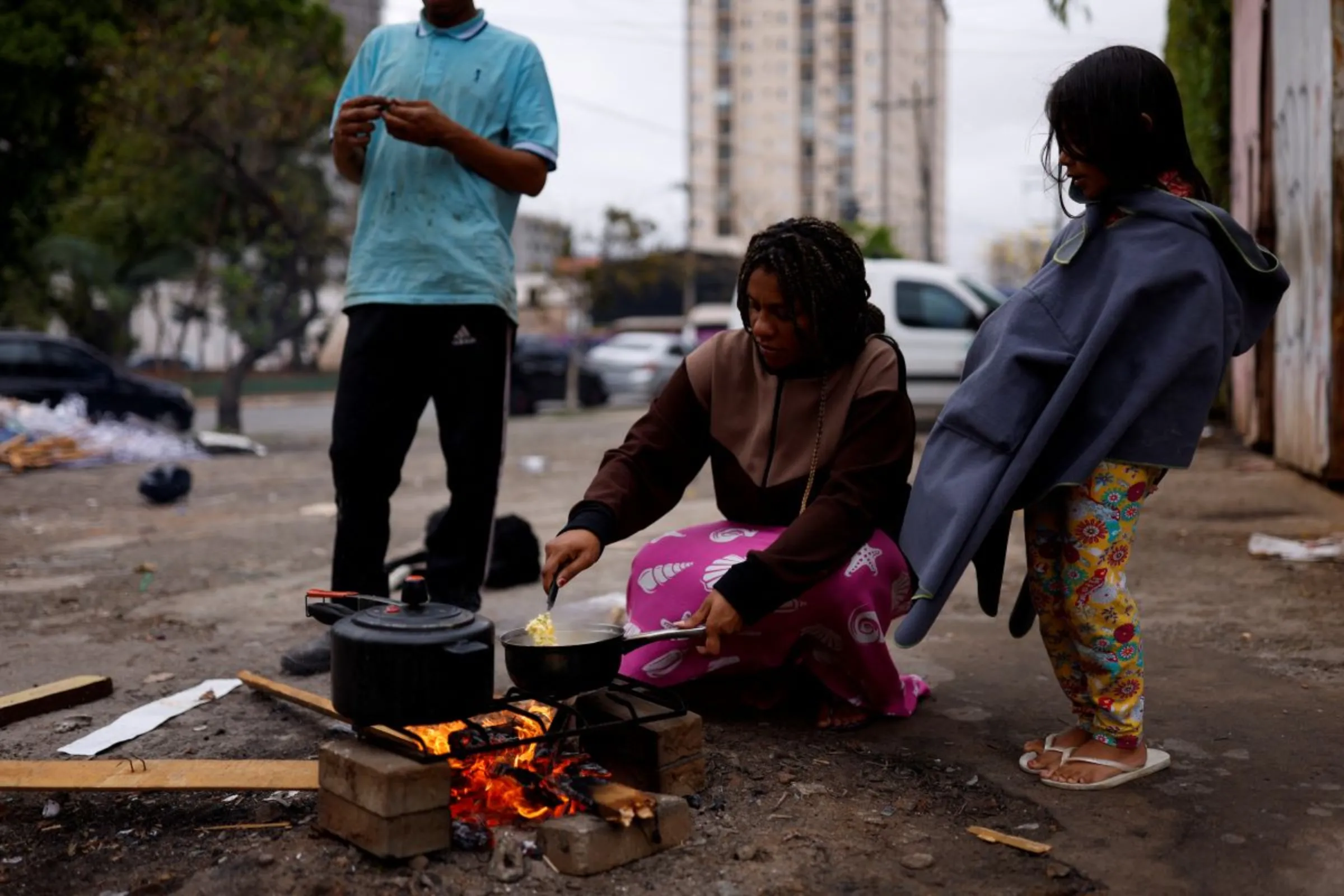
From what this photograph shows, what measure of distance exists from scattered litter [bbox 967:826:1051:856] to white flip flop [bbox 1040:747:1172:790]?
10.9 inches

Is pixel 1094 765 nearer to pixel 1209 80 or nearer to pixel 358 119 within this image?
pixel 358 119

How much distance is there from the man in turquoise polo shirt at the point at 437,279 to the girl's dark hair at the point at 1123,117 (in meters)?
1.61

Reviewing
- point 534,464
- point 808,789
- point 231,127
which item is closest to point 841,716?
point 808,789

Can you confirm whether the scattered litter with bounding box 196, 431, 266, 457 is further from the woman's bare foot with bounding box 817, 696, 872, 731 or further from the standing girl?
the standing girl

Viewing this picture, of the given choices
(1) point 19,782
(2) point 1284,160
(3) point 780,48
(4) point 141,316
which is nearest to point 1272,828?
(1) point 19,782

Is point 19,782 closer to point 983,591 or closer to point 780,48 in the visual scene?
point 983,591

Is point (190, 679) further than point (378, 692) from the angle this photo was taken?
Yes

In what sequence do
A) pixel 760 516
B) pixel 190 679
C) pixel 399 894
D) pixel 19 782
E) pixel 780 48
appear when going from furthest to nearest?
1. pixel 780 48
2. pixel 190 679
3. pixel 760 516
4. pixel 19 782
5. pixel 399 894

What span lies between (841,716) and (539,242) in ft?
277

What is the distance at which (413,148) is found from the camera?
11.4 ft

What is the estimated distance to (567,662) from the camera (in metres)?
2.18

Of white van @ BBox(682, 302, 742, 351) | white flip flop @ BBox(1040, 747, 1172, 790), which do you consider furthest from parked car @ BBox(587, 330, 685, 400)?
white flip flop @ BBox(1040, 747, 1172, 790)

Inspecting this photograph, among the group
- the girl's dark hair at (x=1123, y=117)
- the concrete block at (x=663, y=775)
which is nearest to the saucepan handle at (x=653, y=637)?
the concrete block at (x=663, y=775)

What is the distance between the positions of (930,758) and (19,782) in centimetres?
181
